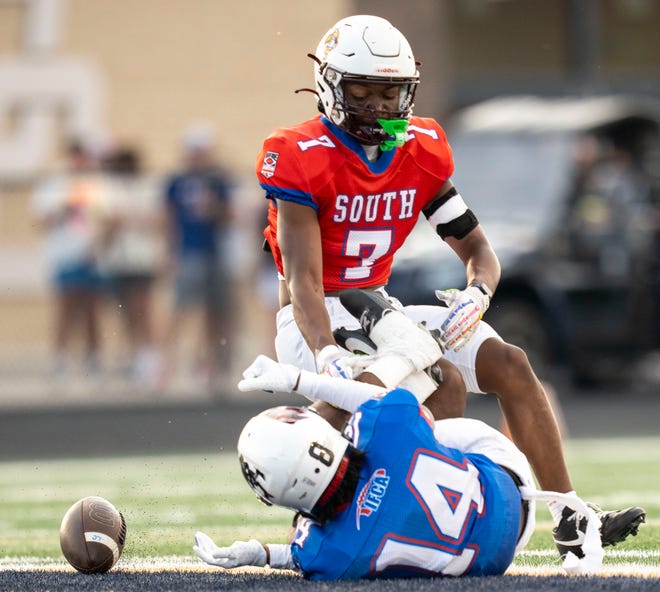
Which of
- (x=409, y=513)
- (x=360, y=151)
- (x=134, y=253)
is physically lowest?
(x=134, y=253)

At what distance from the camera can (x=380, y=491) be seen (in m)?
4.59

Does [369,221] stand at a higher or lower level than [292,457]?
higher

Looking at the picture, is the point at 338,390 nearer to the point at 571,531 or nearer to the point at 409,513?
the point at 409,513

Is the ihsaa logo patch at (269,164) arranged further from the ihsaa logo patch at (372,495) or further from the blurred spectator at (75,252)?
the blurred spectator at (75,252)

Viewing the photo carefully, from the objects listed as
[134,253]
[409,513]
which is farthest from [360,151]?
[134,253]

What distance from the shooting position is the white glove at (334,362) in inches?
195

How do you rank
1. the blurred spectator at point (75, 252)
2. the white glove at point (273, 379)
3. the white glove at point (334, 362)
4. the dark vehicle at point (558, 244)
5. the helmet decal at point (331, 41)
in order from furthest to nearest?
the blurred spectator at point (75, 252)
the dark vehicle at point (558, 244)
the helmet decal at point (331, 41)
the white glove at point (334, 362)
the white glove at point (273, 379)

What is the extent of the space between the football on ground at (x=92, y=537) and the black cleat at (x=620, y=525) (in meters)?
1.62

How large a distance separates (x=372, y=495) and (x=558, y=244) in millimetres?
8824

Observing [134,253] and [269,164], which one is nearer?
[269,164]

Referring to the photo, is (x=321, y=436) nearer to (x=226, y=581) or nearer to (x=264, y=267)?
(x=226, y=581)

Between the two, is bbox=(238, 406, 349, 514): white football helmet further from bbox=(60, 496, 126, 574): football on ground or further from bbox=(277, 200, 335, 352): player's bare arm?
bbox=(60, 496, 126, 574): football on ground

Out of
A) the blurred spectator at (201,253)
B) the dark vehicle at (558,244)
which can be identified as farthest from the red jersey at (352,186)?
the blurred spectator at (201,253)

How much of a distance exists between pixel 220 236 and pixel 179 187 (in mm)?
545
